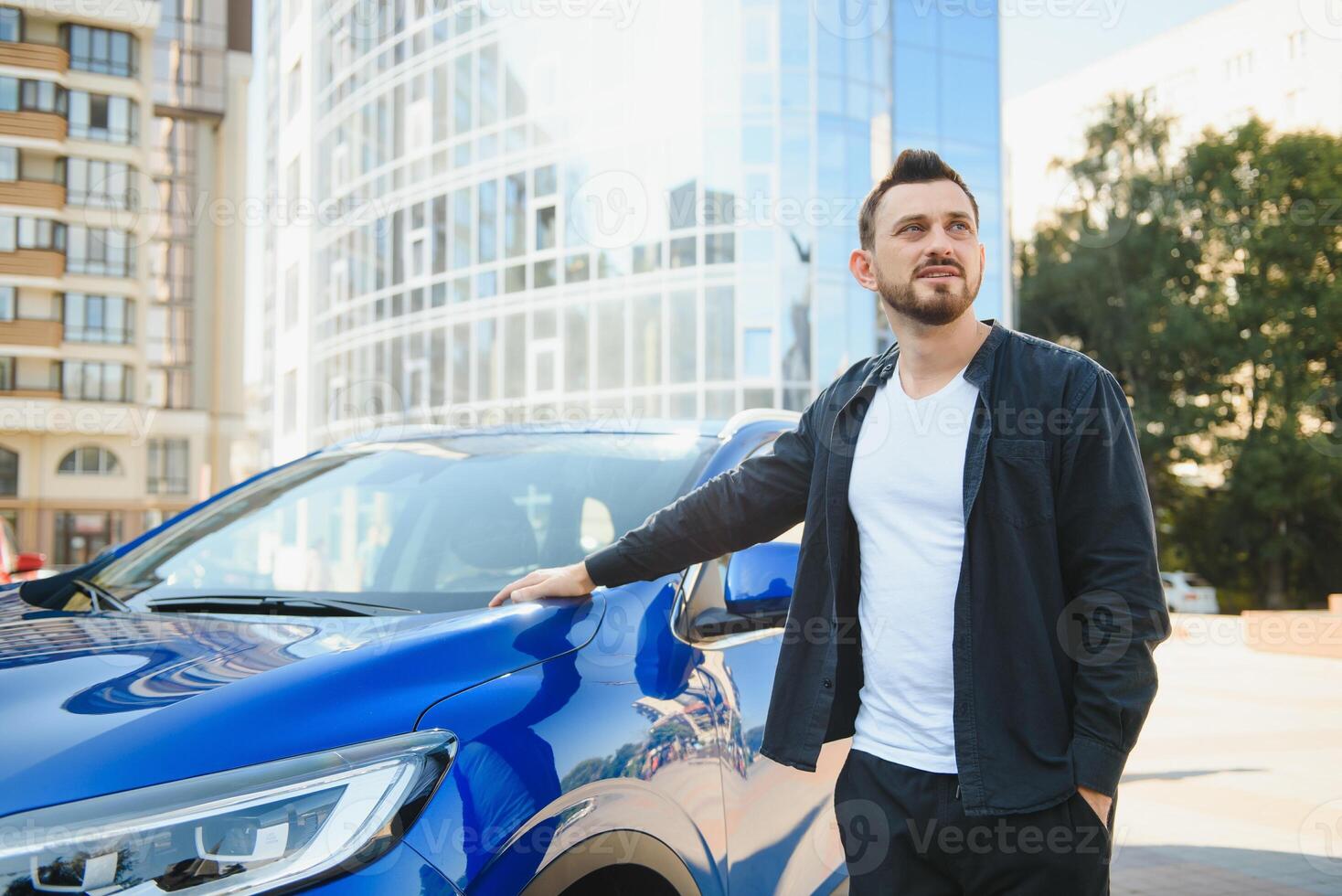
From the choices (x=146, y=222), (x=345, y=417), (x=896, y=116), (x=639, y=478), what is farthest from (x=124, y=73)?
(x=639, y=478)

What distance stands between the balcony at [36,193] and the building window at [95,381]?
20.2 feet

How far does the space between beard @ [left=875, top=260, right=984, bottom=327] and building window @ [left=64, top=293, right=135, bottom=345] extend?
159ft

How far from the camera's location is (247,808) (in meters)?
1.61

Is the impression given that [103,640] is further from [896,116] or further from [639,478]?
[896,116]

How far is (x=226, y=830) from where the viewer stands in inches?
62.6

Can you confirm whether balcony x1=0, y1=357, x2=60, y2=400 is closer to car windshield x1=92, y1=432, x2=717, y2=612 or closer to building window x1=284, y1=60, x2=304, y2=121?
building window x1=284, y1=60, x2=304, y2=121

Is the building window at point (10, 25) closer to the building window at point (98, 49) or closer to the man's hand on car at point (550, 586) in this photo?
the building window at point (98, 49)

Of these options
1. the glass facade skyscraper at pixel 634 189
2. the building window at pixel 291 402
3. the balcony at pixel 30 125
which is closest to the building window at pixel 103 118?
the balcony at pixel 30 125

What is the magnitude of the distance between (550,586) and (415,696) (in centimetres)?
52

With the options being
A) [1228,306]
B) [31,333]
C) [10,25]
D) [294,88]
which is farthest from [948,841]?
[10,25]

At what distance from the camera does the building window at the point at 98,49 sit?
142ft

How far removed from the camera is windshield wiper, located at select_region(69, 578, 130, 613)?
259cm

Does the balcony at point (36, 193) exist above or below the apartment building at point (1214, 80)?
below

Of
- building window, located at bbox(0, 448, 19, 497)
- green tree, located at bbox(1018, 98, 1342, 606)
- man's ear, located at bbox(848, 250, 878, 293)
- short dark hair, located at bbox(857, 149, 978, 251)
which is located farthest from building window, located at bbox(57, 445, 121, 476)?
short dark hair, located at bbox(857, 149, 978, 251)
